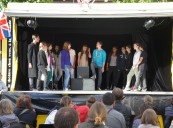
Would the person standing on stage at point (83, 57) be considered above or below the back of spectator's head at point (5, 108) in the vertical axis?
above

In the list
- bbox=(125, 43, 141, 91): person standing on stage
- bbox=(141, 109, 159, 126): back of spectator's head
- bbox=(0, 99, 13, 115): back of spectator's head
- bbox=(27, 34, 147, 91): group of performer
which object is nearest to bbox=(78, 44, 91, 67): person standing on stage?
bbox=(27, 34, 147, 91): group of performer

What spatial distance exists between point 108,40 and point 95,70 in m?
1.59

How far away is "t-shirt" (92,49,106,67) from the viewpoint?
14.8m

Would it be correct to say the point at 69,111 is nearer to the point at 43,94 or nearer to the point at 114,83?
the point at 43,94

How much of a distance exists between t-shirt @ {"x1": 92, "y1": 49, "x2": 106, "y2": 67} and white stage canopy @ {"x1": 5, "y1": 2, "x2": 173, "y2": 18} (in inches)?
78.6

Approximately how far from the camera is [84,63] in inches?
595

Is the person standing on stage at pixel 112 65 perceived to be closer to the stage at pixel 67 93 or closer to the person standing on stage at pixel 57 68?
the person standing on stage at pixel 57 68

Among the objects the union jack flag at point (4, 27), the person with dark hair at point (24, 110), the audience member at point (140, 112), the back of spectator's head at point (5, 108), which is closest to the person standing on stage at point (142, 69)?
the union jack flag at point (4, 27)

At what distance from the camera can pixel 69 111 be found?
3807 millimetres

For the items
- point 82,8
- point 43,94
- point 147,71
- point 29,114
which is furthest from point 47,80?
point 29,114

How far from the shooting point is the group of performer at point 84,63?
13844mm

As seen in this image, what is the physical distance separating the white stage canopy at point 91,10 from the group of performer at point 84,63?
1.15 metres

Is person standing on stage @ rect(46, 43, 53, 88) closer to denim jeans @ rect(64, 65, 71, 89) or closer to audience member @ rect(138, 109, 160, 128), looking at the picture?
denim jeans @ rect(64, 65, 71, 89)

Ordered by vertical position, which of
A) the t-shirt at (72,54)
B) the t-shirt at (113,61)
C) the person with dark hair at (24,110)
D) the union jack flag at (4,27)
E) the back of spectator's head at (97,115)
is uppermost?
the union jack flag at (4,27)
